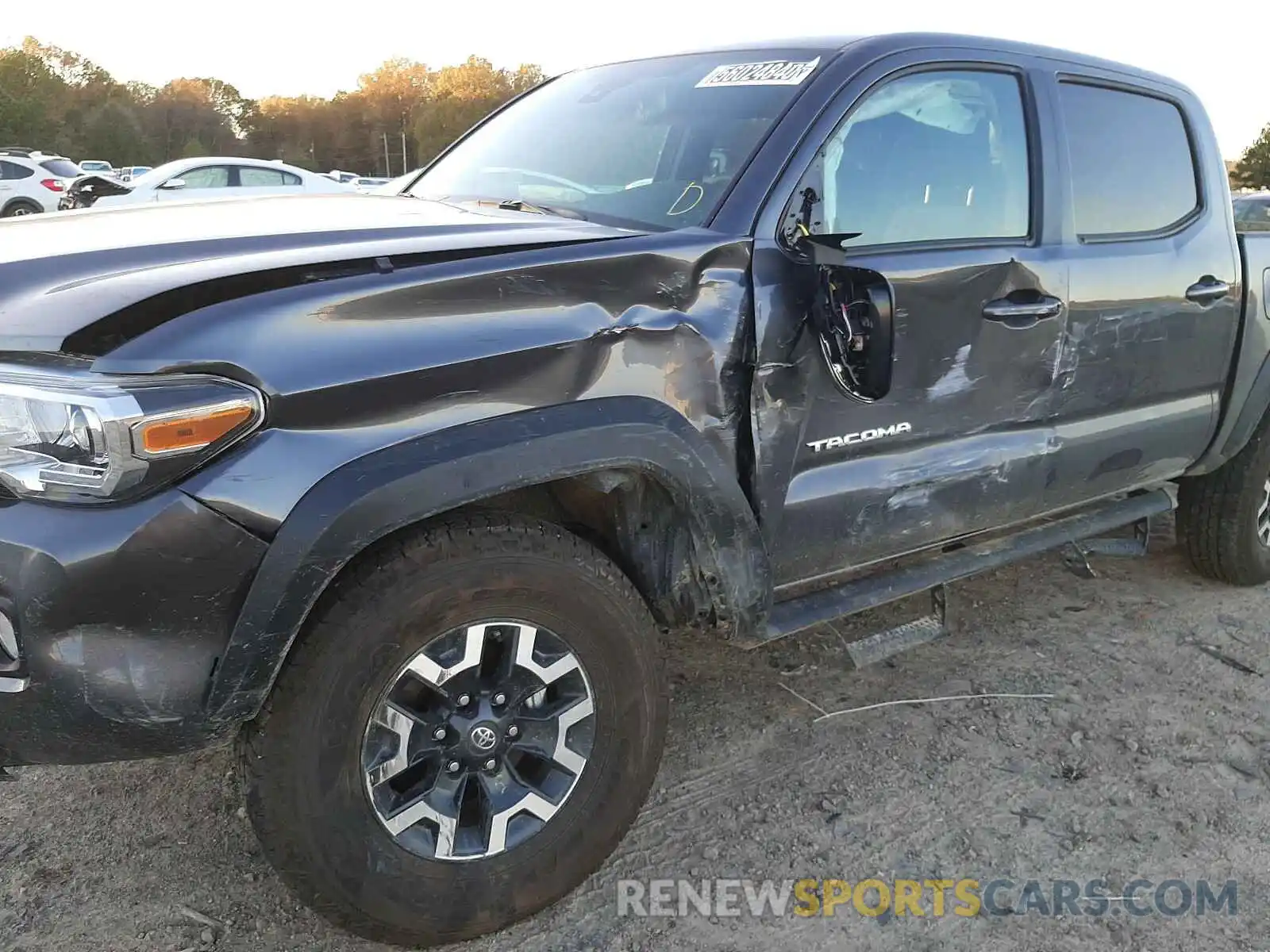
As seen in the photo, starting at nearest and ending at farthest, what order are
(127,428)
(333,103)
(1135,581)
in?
(127,428) → (1135,581) → (333,103)

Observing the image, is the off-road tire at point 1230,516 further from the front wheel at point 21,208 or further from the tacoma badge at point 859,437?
the front wheel at point 21,208

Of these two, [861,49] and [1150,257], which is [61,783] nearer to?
[861,49]

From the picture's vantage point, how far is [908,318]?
2523 mm

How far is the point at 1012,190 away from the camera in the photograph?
2928 mm

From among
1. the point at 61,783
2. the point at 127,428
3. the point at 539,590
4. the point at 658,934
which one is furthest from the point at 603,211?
the point at 61,783

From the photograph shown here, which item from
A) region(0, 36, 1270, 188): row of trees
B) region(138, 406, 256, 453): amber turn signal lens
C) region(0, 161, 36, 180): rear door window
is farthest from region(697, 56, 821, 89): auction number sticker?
region(0, 36, 1270, 188): row of trees

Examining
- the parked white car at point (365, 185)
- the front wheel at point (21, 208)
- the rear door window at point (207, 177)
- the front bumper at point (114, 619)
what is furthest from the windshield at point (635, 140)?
the front wheel at point (21, 208)

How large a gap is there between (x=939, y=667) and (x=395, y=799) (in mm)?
2076

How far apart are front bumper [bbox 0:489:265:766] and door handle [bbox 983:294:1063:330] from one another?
1991 mm

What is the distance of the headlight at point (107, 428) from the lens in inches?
63.3

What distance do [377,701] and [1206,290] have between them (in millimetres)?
2976

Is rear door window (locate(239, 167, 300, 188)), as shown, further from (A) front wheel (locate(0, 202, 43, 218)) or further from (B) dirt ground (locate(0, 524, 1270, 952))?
(B) dirt ground (locate(0, 524, 1270, 952))

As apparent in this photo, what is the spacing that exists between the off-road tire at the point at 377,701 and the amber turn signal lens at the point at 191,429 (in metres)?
0.37

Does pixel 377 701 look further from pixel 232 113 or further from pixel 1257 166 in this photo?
pixel 232 113
